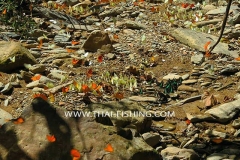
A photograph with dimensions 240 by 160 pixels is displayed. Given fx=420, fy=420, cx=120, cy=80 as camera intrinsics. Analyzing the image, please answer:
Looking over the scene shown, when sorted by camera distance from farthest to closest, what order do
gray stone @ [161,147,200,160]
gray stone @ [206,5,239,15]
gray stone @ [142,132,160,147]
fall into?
gray stone @ [206,5,239,15], gray stone @ [142,132,160,147], gray stone @ [161,147,200,160]

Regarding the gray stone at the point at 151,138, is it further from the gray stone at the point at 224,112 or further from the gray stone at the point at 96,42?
the gray stone at the point at 96,42

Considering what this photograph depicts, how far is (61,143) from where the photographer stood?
3.27 m

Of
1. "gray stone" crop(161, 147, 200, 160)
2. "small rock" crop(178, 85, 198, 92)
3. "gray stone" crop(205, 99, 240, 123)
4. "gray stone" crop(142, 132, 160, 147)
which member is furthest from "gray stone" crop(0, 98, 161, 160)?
"small rock" crop(178, 85, 198, 92)

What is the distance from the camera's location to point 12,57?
18.6ft

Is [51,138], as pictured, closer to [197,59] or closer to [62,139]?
[62,139]

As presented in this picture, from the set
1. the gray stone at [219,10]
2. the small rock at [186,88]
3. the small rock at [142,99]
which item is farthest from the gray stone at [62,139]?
the gray stone at [219,10]

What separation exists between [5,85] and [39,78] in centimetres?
43

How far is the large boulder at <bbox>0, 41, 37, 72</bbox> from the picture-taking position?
5656 mm

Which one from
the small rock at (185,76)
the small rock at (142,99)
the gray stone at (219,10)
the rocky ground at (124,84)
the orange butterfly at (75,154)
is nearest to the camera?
the orange butterfly at (75,154)

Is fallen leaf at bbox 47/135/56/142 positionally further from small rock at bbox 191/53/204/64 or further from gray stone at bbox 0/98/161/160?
small rock at bbox 191/53/204/64

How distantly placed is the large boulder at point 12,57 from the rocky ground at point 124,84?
0.04 ft

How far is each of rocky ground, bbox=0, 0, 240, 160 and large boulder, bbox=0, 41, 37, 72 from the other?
0.5 inches

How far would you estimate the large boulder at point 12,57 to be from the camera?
5656mm

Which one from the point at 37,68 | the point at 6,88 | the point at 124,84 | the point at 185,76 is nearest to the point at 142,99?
the point at 124,84
